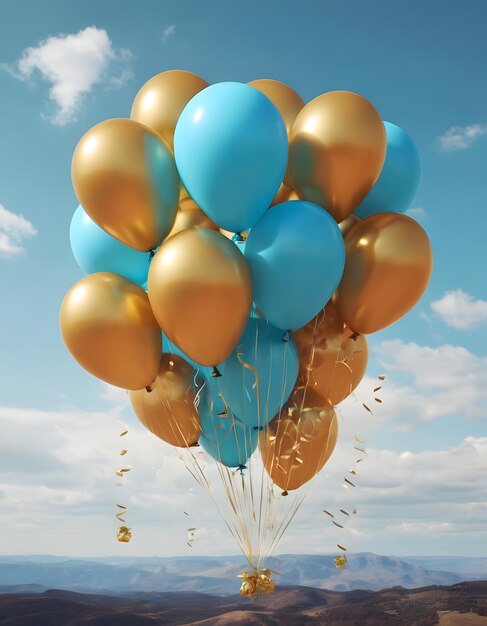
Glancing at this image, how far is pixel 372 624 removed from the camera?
95.1ft

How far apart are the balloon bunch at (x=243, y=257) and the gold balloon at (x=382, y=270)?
0.01 meters

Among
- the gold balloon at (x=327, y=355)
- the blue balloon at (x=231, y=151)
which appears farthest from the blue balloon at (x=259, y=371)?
the blue balloon at (x=231, y=151)

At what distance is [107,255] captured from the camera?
20.3 feet

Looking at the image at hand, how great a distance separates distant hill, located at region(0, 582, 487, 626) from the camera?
2725 cm

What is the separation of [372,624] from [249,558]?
87.5 ft

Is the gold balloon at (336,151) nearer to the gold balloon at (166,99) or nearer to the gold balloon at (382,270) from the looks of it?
the gold balloon at (382,270)

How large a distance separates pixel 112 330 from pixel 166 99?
226 cm

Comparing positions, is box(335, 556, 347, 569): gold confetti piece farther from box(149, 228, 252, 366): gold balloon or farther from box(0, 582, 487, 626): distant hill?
box(0, 582, 487, 626): distant hill

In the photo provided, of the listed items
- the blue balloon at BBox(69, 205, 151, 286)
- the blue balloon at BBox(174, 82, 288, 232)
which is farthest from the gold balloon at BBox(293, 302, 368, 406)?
the blue balloon at BBox(69, 205, 151, 286)

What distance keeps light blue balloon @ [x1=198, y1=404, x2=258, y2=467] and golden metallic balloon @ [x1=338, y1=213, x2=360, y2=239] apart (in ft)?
7.00

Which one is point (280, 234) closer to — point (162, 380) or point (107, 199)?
point (107, 199)

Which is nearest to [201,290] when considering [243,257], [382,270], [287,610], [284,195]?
[243,257]

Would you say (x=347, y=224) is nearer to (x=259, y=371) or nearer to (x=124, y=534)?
(x=259, y=371)

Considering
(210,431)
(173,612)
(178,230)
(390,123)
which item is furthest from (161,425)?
(173,612)
